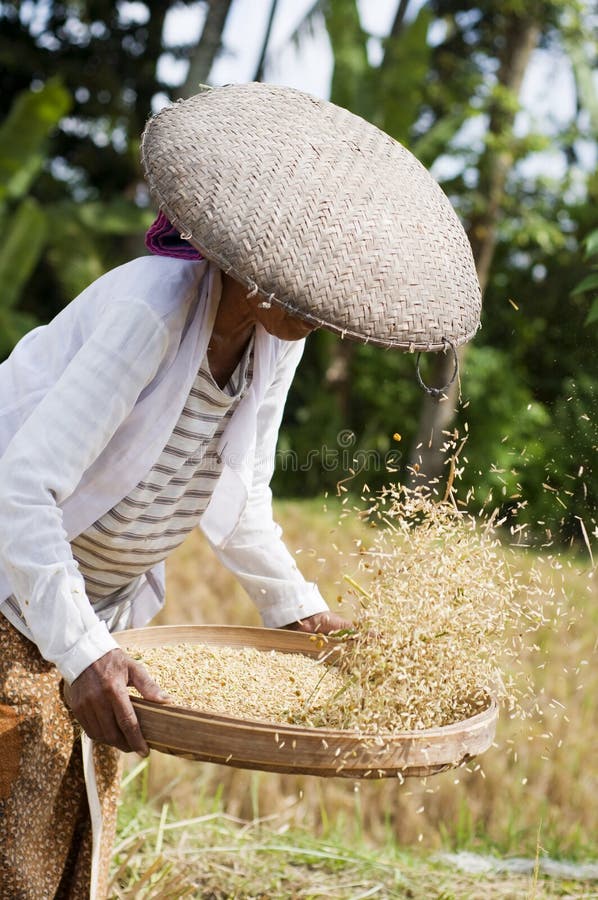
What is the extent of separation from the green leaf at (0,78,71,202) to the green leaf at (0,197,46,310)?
0.26 m

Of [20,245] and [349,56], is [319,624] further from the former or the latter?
[349,56]

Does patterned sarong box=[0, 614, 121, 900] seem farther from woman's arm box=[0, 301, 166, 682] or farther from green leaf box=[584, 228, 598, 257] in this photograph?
green leaf box=[584, 228, 598, 257]

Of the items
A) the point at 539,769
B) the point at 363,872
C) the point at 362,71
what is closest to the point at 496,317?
the point at 362,71

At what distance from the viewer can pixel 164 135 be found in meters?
1.56

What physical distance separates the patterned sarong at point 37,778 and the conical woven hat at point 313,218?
0.82 metres

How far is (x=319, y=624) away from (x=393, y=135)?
7.72 meters

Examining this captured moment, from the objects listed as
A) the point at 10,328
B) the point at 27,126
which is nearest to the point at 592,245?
the point at 27,126

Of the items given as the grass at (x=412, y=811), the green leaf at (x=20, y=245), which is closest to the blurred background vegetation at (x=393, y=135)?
the green leaf at (x=20, y=245)

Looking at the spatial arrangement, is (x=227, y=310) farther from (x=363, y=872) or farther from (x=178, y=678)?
(x=363, y=872)

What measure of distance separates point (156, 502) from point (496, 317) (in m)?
10.6

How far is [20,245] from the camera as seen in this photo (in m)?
8.20

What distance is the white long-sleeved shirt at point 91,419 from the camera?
4.95 ft

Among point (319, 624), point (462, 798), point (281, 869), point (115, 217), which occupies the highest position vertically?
point (319, 624)

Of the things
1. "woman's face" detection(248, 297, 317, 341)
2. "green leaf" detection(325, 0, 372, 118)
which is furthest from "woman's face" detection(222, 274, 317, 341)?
"green leaf" detection(325, 0, 372, 118)
